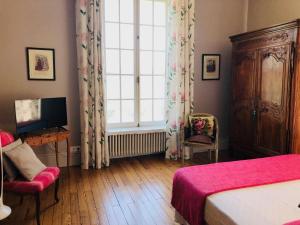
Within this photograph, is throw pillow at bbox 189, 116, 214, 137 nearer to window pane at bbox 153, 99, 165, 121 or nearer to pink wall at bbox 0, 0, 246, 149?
window pane at bbox 153, 99, 165, 121

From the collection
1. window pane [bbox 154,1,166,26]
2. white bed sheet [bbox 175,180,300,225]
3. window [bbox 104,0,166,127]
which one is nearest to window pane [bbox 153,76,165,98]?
window [bbox 104,0,166,127]

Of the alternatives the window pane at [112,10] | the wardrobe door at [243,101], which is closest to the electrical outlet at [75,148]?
the window pane at [112,10]

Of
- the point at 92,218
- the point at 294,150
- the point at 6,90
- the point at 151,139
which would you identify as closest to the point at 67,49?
the point at 6,90

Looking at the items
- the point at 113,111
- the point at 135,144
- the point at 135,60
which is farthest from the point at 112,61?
the point at 135,144

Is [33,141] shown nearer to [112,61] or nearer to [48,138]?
[48,138]

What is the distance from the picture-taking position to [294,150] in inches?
129

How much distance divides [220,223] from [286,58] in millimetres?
2504

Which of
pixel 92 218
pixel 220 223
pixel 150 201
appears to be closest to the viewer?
pixel 220 223

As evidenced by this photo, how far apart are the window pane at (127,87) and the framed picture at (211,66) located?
4.31ft

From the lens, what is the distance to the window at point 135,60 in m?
3.99

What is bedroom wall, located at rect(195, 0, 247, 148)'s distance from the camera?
443cm

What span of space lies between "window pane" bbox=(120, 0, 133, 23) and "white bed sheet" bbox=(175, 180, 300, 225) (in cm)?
313

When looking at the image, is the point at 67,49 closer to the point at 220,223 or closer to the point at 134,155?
the point at 134,155

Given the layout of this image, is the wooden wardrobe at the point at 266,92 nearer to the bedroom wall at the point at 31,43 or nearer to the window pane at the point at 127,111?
the window pane at the point at 127,111
